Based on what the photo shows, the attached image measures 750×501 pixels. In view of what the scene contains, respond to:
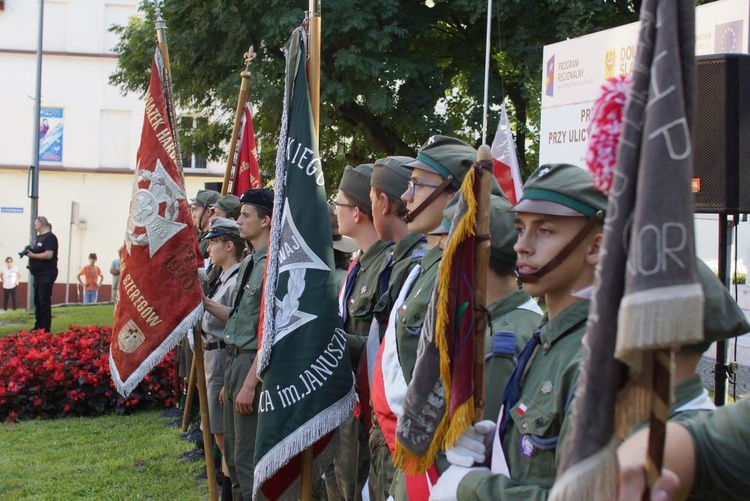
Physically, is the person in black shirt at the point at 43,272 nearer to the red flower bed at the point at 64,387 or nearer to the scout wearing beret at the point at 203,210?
the red flower bed at the point at 64,387

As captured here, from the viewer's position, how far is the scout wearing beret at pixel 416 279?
12.0 feet

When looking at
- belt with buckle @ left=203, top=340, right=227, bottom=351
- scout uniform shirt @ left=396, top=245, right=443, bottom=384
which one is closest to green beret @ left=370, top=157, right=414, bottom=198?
scout uniform shirt @ left=396, top=245, right=443, bottom=384

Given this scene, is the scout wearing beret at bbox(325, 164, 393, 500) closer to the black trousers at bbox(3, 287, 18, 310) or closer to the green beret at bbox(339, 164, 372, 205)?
the green beret at bbox(339, 164, 372, 205)

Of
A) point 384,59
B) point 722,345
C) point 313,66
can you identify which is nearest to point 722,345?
point 722,345

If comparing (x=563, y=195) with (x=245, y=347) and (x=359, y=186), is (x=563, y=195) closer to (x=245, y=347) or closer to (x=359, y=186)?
(x=359, y=186)

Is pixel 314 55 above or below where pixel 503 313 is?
above

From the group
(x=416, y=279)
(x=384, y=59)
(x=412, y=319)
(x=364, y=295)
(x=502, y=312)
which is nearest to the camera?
(x=502, y=312)

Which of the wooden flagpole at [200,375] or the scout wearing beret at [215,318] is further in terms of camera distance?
the scout wearing beret at [215,318]

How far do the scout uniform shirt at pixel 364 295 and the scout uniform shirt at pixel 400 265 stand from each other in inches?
6.0

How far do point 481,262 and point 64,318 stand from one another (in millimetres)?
18824

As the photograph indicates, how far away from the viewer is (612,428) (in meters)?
1.69

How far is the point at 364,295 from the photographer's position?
4.95 m

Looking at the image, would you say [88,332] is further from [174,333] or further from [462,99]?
[462,99]

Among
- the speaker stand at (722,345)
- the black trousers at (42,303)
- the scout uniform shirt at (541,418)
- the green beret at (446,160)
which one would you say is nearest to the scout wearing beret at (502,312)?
the scout uniform shirt at (541,418)
